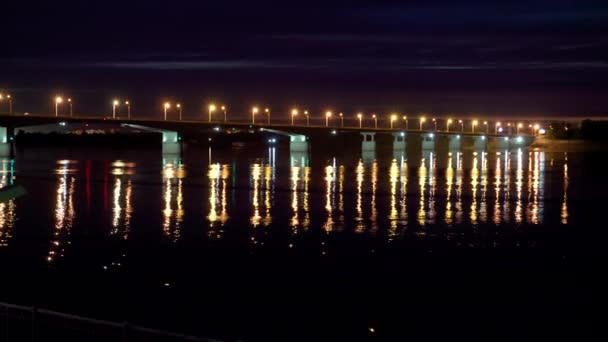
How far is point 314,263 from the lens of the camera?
23.4m

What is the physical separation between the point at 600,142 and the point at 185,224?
162743mm

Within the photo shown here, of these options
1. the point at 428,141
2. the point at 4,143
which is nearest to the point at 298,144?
the point at 428,141

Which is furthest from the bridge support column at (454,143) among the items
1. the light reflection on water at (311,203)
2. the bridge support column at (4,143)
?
the light reflection on water at (311,203)

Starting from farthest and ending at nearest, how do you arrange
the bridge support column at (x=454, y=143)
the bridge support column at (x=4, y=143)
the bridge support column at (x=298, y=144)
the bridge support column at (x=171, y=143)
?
1. the bridge support column at (x=454, y=143)
2. the bridge support column at (x=298, y=144)
3. the bridge support column at (x=171, y=143)
4. the bridge support column at (x=4, y=143)

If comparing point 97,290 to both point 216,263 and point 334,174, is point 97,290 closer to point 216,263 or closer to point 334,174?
point 216,263

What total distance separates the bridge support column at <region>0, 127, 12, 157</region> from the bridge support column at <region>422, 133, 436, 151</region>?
8978 centimetres

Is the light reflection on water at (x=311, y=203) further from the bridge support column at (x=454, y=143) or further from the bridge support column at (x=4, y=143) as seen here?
the bridge support column at (x=454, y=143)

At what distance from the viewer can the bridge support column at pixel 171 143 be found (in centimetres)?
12991

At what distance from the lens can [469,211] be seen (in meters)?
38.1

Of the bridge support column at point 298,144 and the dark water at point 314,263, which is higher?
the bridge support column at point 298,144

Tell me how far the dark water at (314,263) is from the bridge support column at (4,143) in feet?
241

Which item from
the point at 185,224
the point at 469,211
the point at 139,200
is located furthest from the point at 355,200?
the point at 185,224

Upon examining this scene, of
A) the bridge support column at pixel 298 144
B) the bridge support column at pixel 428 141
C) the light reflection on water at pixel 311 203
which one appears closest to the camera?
the light reflection on water at pixel 311 203

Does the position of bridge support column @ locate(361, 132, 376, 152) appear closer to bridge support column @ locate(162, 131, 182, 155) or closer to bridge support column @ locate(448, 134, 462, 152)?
bridge support column @ locate(448, 134, 462, 152)
